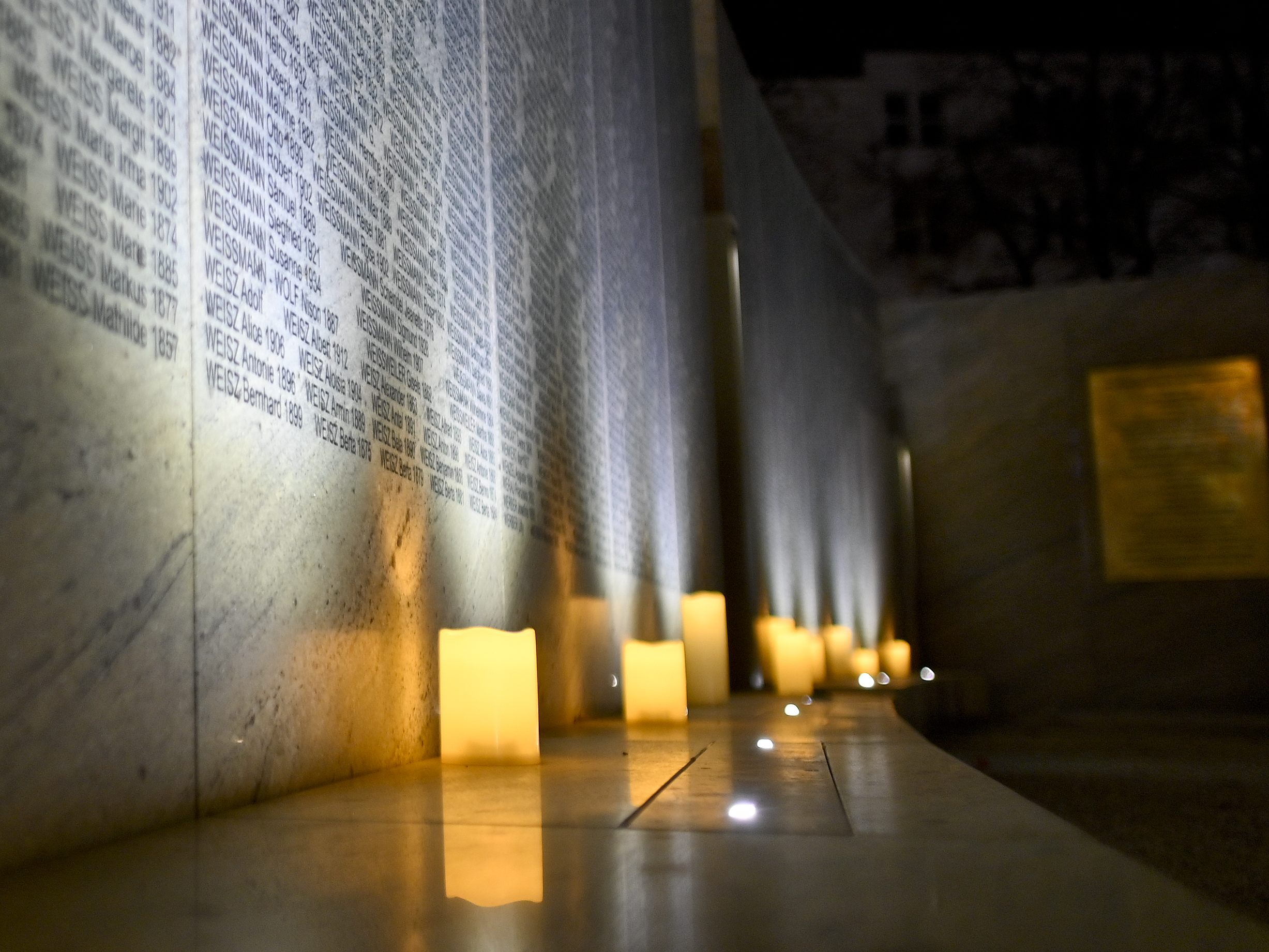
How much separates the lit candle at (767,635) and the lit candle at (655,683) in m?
2.95

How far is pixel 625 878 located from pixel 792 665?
5511 millimetres

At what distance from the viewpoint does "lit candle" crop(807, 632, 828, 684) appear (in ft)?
25.3

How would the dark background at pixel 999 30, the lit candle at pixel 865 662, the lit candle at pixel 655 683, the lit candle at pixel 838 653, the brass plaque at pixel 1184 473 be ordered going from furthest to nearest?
the dark background at pixel 999 30
the brass plaque at pixel 1184 473
the lit candle at pixel 865 662
the lit candle at pixel 838 653
the lit candle at pixel 655 683

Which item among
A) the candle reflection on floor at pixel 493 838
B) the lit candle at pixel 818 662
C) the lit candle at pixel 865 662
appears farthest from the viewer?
the lit candle at pixel 865 662

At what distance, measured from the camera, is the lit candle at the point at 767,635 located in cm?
794

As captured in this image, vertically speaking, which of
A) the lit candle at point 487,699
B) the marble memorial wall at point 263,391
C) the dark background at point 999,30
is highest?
the dark background at point 999,30

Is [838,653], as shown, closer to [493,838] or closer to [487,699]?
[487,699]

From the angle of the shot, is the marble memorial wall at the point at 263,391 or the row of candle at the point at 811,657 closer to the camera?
the marble memorial wall at the point at 263,391

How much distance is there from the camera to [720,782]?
9.14 feet

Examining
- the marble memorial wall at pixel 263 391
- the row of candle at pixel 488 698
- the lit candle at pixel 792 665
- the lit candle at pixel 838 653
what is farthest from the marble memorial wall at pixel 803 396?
the row of candle at pixel 488 698

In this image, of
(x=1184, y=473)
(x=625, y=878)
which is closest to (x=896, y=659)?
(x=1184, y=473)

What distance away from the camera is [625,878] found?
1682mm

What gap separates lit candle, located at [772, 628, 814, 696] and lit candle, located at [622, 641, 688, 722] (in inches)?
93.4

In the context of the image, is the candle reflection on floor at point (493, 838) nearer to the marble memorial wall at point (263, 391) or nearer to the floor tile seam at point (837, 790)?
the marble memorial wall at point (263, 391)
